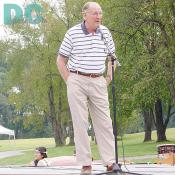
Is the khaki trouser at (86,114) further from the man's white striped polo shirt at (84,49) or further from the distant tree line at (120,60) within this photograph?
the distant tree line at (120,60)

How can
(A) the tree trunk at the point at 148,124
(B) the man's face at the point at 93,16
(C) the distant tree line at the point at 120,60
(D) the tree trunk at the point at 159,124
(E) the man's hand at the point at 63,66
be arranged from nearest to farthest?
(B) the man's face at the point at 93,16 → (E) the man's hand at the point at 63,66 → (C) the distant tree line at the point at 120,60 → (D) the tree trunk at the point at 159,124 → (A) the tree trunk at the point at 148,124

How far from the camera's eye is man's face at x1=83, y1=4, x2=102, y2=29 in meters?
7.11

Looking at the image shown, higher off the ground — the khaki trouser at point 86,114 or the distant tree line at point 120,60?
the distant tree line at point 120,60

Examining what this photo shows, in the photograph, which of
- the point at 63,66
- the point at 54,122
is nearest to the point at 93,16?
the point at 63,66

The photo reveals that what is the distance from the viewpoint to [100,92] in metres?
7.29

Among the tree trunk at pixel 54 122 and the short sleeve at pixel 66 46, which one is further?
the tree trunk at pixel 54 122

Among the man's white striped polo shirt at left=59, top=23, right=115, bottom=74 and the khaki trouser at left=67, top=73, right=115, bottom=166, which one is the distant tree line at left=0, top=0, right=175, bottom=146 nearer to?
the khaki trouser at left=67, top=73, right=115, bottom=166

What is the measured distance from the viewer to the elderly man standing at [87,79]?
7.13 m

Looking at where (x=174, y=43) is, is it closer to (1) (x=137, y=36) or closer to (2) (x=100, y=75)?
(1) (x=137, y=36)

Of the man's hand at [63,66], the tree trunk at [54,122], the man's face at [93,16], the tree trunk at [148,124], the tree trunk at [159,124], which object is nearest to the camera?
the man's face at [93,16]

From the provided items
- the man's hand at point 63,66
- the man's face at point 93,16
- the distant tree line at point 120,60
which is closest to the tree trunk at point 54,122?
the distant tree line at point 120,60

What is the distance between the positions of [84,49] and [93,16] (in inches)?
17.1

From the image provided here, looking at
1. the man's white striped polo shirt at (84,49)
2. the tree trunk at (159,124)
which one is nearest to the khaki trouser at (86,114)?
the man's white striped polo shirt at (84,49)

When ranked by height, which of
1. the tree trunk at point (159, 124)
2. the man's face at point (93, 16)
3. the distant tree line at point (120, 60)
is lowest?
the tree trunk at point (159, 124)
